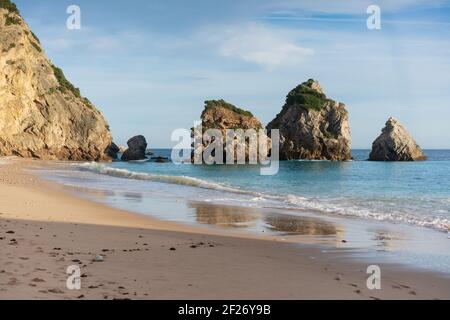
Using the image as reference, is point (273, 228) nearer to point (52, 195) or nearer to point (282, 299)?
point (282, 299)

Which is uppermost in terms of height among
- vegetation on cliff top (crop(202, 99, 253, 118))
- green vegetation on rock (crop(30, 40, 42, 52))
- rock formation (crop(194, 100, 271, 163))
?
green vegetation on rock (crop(30, 40, 42, 52))

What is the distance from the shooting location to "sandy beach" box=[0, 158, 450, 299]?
625cm

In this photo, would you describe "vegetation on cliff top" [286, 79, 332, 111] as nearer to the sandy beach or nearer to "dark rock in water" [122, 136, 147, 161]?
"dark rock in water" [122, 136, 147, 161]

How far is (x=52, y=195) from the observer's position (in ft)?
70.6

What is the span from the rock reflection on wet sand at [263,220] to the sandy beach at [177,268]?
1996 millimetres

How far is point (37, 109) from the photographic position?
78438 mm

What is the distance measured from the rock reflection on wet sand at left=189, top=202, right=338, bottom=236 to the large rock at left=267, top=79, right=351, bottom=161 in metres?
88.4

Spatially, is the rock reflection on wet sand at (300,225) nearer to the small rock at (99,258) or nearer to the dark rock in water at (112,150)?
the small rock at (99,258)

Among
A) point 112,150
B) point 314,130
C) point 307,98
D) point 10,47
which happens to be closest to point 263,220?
point 10,47

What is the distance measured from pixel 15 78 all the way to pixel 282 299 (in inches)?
2899

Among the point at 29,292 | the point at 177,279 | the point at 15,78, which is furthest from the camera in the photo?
the point at 15,78

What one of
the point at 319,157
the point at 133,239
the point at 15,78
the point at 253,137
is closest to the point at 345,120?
the point at 319,157

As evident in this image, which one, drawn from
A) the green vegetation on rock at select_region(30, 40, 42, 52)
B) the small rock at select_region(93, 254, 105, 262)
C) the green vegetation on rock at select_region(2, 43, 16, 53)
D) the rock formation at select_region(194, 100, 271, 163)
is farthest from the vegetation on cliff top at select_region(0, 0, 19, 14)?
the small rock at select_region(93, 254, 105, 262)

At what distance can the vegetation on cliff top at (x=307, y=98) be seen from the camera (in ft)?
360
